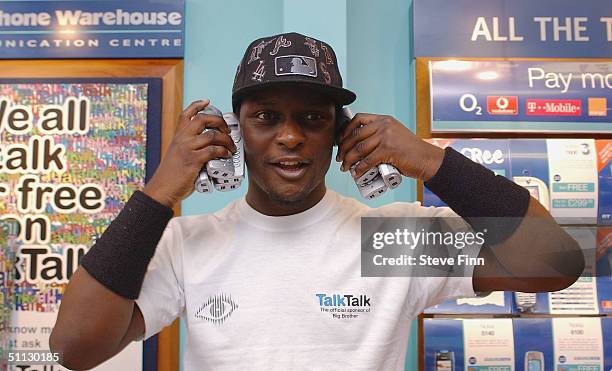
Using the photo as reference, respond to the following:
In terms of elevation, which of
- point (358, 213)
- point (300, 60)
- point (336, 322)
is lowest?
point (336, 322)

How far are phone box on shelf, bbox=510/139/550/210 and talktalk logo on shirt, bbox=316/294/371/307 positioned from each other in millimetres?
434

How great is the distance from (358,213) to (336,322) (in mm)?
151

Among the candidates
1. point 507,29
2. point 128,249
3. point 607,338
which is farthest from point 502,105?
point 128,249

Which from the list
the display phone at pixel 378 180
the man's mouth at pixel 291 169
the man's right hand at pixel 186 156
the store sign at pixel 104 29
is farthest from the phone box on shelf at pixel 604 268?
the store sign at pixel 104 29

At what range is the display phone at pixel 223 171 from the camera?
631 millimetres

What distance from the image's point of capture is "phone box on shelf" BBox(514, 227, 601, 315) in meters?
0.75

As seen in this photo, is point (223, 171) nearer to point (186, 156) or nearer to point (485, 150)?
point (186, 156)

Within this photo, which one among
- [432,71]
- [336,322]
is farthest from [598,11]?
[336,322]

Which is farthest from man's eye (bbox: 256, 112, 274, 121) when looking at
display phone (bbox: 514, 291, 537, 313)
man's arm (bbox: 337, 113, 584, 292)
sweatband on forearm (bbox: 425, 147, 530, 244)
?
display phone (bbox: 514, 291, 537, 313)

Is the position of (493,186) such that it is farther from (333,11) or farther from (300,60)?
(333,11)

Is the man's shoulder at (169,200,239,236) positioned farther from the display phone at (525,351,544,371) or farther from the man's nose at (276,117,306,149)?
the display phone at (525,351,544,371)

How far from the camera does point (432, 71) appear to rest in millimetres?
1050

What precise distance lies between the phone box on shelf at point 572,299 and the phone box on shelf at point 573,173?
0.13 meters

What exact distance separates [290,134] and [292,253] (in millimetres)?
153
